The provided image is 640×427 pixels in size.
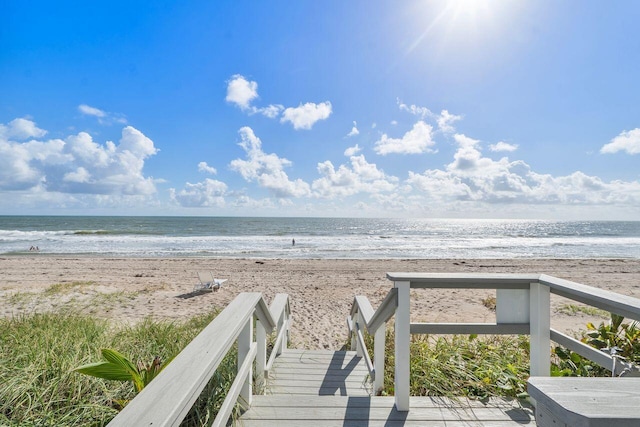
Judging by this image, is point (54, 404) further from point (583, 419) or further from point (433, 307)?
point (433, 307)

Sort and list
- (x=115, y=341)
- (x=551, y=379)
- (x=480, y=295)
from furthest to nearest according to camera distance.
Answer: (x=480, y=295) → (x=115, y=341) → (x=551, y=379)

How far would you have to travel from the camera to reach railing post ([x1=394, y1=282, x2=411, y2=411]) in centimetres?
221

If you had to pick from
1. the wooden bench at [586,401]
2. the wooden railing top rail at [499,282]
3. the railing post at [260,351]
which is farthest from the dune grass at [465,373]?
the wooden bench at [586,401]

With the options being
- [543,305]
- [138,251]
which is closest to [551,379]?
[543,305]

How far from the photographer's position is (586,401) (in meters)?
0.64

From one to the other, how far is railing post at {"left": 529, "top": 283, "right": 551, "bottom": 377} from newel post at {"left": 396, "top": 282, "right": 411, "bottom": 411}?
0.99 metres

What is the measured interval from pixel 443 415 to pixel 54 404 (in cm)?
258

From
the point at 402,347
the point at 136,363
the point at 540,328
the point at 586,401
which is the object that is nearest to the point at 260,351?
the point at 136,363

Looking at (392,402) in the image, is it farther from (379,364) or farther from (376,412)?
(379,364)

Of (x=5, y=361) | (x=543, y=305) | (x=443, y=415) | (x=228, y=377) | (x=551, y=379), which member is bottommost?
(x=443, y=415)

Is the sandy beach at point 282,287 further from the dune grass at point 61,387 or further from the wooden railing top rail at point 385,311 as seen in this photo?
the dune grass at point 61,387

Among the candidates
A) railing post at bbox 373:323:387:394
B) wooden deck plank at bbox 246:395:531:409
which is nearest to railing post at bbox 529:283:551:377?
wooden deck plank at bbox 246:395:531:409

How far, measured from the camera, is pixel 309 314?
830 centimetres

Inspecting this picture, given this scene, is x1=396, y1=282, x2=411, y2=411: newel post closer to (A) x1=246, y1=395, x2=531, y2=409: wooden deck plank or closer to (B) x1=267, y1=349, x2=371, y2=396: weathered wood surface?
(A) x1=246, y1=395, x2=531, y2=409: wooden deck plank
